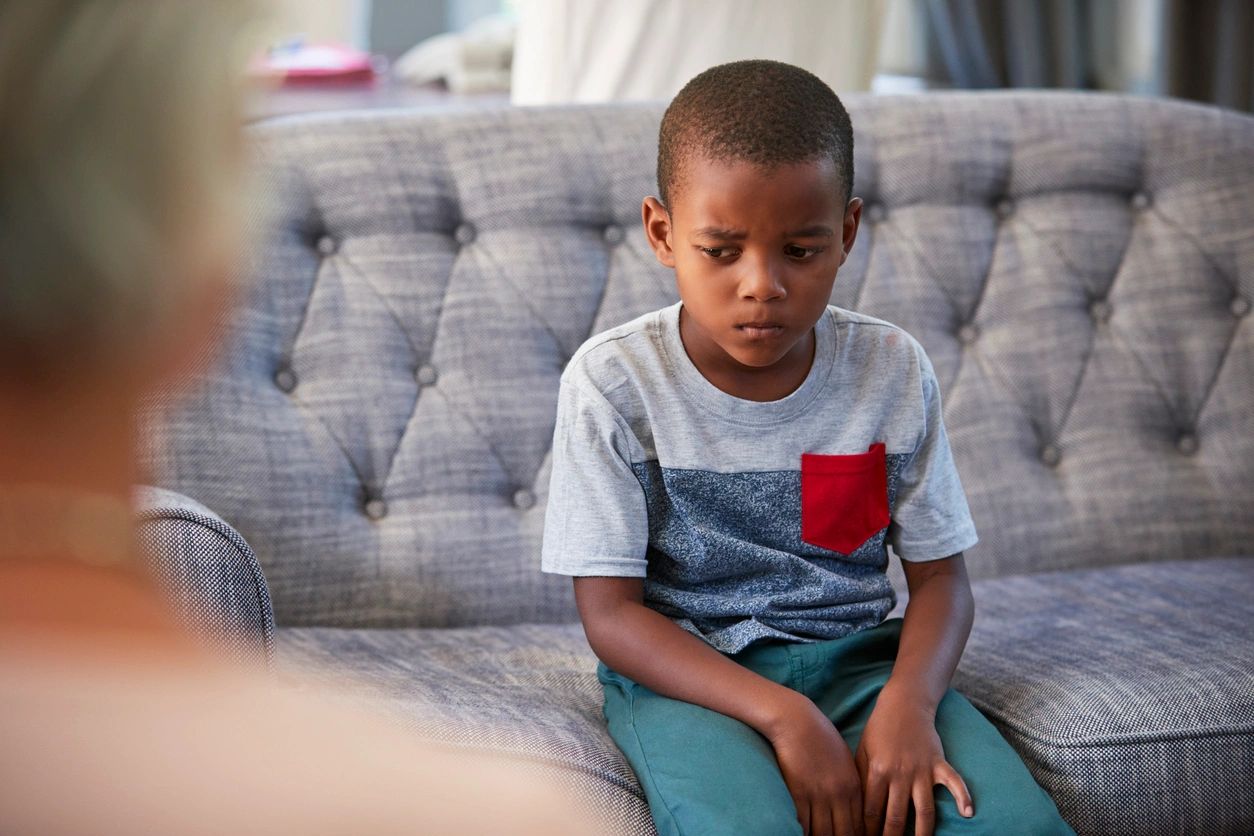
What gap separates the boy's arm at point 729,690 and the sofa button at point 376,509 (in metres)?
0.56

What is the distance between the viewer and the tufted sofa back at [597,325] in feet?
6.03

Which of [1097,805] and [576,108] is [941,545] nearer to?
[1097,805]

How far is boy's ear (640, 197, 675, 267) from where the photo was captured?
138 cm

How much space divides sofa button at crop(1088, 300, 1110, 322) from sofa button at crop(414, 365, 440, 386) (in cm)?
99

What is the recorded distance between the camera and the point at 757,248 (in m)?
1.28

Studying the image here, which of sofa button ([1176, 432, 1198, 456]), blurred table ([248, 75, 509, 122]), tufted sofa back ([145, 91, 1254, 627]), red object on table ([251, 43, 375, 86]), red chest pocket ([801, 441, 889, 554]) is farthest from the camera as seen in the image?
red object on table ([251, 43, 375, 86])

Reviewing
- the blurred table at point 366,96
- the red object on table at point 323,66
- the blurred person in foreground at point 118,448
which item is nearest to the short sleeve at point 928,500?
the blurred person in foreground at point 118,448

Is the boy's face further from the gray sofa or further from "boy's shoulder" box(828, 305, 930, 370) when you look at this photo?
the gray sofa

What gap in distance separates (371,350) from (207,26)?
1.46 m

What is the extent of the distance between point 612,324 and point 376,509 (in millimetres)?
412

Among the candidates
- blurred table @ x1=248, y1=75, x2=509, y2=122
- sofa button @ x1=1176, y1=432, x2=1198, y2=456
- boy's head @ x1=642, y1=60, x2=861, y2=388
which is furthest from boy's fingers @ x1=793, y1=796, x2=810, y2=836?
blurred table @ x1=248, y1=75, x2=509, y2=122

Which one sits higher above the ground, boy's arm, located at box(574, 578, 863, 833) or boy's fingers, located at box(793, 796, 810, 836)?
boy's arm, located at box(574, 578, 863, 833)

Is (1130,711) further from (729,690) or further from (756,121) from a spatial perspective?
(756,121)

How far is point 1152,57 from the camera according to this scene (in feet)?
12.0
